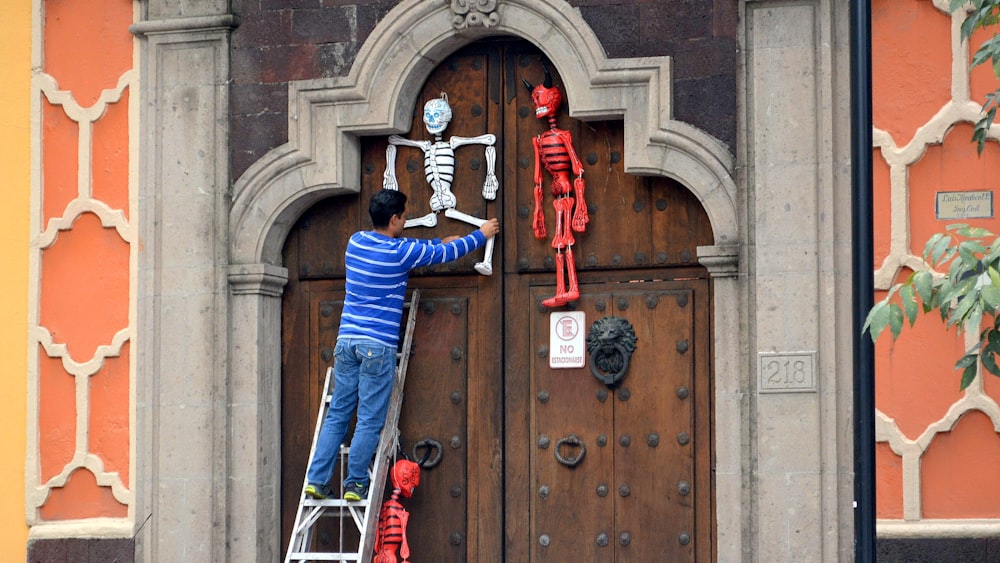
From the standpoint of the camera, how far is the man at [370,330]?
8.26 metres

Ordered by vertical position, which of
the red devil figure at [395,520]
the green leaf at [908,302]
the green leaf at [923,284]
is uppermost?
the green leaf at [923,284]

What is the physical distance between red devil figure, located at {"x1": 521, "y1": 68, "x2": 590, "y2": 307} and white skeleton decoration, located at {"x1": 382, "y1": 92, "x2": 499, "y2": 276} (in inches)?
10.6

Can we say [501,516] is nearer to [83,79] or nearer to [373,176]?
[373,176]

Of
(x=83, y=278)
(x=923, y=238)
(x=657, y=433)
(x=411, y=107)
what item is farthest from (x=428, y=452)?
(x=923, y=238)

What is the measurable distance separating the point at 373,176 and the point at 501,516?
6.60 ft

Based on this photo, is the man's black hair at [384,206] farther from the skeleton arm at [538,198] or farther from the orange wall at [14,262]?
the orange wall at [14,262]

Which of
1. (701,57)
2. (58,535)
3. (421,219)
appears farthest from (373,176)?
(58,535)

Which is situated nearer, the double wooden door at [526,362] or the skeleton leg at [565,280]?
the double wooden door at [526,362]

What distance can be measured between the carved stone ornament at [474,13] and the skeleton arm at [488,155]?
606 mm

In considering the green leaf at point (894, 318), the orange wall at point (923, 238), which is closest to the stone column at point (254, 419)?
the orange wall at point (923, 238)

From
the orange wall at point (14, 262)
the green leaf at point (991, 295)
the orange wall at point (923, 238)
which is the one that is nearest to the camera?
the green leaf at point (991, 295)

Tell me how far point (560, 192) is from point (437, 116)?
2.69 feet

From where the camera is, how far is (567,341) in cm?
855

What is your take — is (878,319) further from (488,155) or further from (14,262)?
(14,262)
